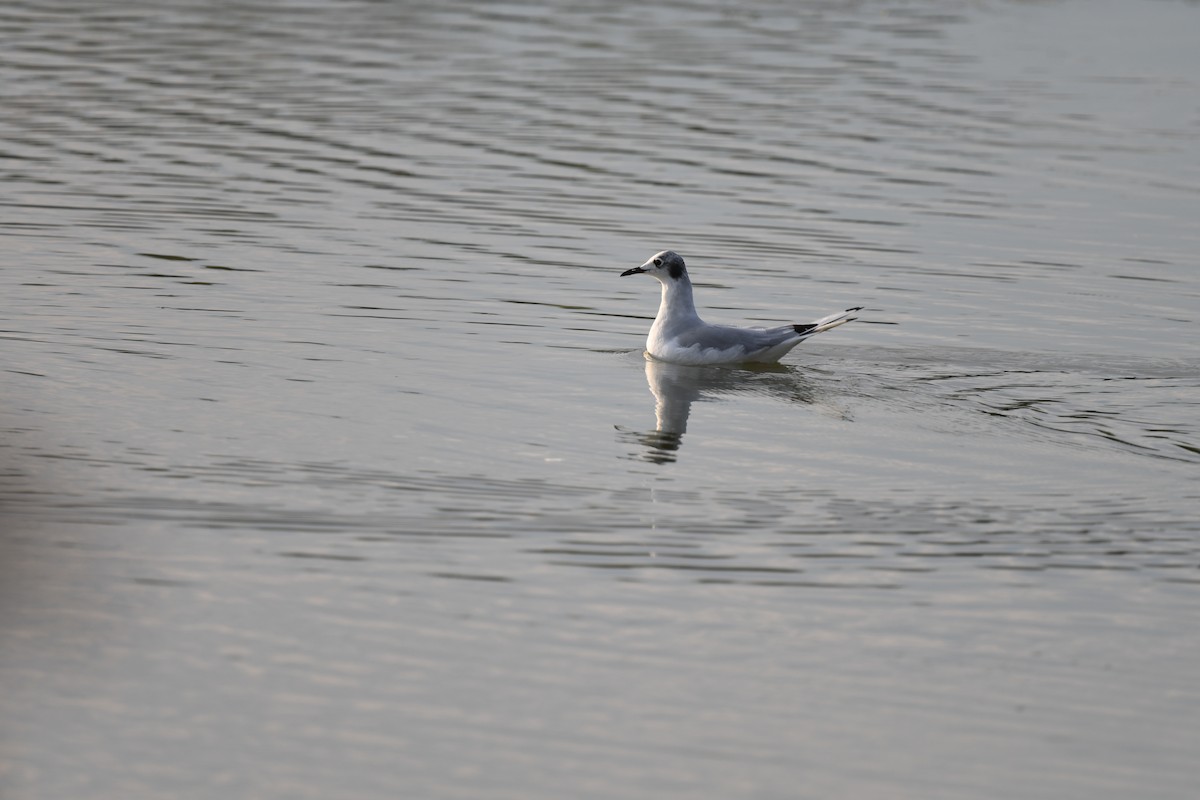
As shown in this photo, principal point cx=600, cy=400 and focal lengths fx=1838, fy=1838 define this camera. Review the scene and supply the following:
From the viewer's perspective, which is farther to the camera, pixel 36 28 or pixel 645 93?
pixel 36 28

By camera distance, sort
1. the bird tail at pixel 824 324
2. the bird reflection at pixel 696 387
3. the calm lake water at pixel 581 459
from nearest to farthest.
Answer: the calm lake water at pixel 581 459 < the bird reflection at pixel 696 387 < the bird tail at pixel 824 324

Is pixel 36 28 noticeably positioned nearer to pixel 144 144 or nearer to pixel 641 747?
pixel 144 144

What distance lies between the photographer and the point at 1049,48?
40.0 meters

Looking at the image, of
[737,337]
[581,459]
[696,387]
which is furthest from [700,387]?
[581,459]

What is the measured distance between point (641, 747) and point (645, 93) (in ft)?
82.1

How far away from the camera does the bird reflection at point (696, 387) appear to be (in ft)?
46.8

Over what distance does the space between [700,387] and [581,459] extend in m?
3.19

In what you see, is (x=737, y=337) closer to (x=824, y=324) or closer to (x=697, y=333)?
(x=697, y=333)

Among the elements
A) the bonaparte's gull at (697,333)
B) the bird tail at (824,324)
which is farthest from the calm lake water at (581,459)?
the bird tail at (824,324)

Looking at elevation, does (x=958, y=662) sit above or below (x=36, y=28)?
below

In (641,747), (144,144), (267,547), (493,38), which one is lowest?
(641,747)

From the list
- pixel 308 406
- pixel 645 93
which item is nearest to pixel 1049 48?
pixel 645 93

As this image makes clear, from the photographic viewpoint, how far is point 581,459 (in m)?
12.9

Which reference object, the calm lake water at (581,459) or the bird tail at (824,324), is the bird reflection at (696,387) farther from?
the bird tail at (824,324)
